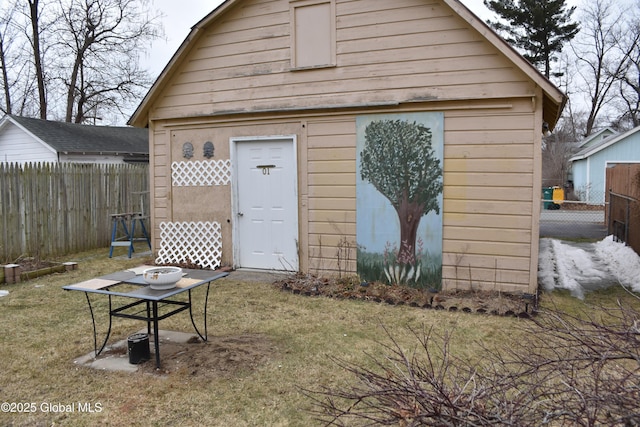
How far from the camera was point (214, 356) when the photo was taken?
4.37 m

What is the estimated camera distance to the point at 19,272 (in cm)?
770

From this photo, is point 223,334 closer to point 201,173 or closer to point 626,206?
point 201,173

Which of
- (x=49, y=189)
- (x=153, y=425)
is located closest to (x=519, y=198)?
(x=153, y=425)

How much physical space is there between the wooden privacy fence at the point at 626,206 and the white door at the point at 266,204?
644 centimetres

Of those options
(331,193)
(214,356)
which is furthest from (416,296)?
(214,356)

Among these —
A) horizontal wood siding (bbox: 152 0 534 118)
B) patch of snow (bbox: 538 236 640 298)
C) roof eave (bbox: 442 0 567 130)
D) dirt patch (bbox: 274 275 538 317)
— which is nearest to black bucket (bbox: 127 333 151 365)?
dirt patch (bbox: 274 275 538 317)

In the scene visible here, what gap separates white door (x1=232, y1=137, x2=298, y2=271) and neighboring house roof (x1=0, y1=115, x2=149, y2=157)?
11.3 metres

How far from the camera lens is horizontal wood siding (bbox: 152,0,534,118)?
6.48m

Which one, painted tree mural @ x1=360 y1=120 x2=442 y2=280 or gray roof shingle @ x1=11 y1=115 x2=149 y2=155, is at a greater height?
gray roof shingle @ x1=11 y1=115 x2=149 y2=155

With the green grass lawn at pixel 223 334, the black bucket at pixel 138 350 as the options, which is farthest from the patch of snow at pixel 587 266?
the black bucket at pixel 138 350

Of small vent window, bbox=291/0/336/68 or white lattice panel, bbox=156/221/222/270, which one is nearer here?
small vent window, bbox=291/0/336/68

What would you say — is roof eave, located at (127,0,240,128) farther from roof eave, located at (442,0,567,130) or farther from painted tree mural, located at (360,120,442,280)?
roof eave, located at (442,0,567,130)

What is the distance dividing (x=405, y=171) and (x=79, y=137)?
52.1 ft

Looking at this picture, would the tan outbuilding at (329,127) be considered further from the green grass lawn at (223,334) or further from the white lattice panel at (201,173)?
the green grass lawn at (223,334)
